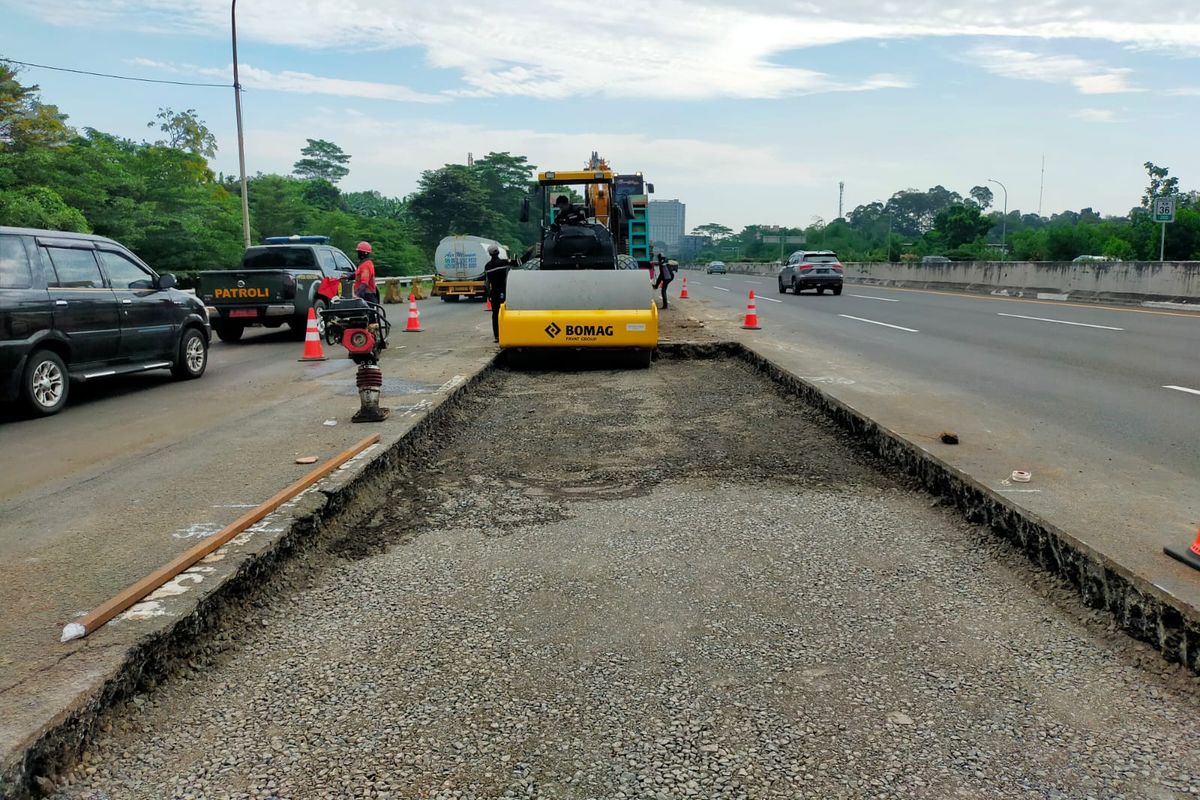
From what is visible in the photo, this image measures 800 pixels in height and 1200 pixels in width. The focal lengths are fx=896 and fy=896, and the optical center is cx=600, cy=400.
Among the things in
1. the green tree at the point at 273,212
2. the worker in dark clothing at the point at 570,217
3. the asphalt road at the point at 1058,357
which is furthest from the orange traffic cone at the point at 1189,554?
the green tree at the point at 273,212

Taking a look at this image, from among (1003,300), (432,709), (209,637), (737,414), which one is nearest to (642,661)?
(432,709)

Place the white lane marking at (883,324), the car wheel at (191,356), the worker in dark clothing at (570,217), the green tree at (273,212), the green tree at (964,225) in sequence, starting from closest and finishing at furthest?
the car wheel at (191,356) < the worker in dark clothing at (570,217) < the white lane marking at (883,324) < the green tree at (273,212) < the green tree at (964,225)

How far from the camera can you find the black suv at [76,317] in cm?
868

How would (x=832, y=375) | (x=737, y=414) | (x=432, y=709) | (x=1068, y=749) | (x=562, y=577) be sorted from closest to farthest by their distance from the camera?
(x=1068, y=749)
(x=432, y=709)
(x=562, y=577)
(x=737, y=414)
(x=832, y=375)

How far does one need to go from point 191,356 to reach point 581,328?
5105 mm

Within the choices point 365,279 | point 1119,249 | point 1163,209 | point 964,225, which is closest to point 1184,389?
point 365,279

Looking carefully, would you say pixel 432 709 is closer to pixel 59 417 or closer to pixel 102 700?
pixel 102 700

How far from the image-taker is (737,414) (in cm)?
884

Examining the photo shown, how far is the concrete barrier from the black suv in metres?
21.7

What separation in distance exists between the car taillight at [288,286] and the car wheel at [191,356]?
15.4 ft

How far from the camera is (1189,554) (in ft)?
13.0

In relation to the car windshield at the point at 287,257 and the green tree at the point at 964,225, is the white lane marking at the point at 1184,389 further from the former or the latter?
the green tree at the point at 964,225

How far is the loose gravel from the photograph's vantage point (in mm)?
2727

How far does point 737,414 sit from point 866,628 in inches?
203
